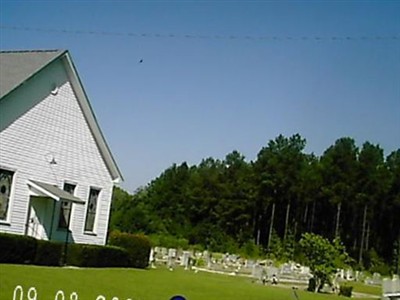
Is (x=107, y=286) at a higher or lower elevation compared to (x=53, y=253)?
lower

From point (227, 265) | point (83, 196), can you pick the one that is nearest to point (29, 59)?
point (83, 196)

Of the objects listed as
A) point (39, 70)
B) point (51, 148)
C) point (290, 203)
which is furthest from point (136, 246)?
point (290, 203)

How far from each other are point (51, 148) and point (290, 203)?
2120 inches

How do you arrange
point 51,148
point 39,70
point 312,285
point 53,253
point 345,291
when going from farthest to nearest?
point 312,285
point 345,291
point 51,148
point 39,70
point 53,253

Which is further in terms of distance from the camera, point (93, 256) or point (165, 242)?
point (165, 242)

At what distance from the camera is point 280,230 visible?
81875mm

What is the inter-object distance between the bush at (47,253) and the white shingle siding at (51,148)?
1993 millimetres

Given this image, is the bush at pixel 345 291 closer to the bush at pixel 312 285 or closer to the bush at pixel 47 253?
the bush at pixel 312 285

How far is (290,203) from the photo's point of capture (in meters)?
78.4

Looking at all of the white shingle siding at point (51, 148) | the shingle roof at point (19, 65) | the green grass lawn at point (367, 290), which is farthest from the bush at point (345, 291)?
the shingle roof at point (19, 65)

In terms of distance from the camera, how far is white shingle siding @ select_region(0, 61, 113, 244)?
25562 millimetres

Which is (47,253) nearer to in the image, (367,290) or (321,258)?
(321,258)

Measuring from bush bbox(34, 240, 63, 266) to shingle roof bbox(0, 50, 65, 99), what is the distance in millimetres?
5240

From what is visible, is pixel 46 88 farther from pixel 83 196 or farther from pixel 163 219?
pixel 163 219
